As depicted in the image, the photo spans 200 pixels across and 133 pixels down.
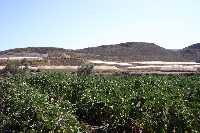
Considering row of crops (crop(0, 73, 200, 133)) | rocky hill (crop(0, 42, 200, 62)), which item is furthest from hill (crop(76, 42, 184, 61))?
row of crops (crop(0, 73, 200, 133))

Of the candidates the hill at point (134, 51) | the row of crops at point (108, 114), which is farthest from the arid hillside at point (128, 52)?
the row of crops at point (108, 114)

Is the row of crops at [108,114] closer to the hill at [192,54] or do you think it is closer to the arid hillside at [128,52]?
the arid hillside at [128,52]

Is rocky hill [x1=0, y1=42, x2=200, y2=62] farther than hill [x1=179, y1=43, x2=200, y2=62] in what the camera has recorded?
No

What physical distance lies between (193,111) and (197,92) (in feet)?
26.9

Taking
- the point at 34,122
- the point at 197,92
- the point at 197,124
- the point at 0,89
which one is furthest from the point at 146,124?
the point at 0,89

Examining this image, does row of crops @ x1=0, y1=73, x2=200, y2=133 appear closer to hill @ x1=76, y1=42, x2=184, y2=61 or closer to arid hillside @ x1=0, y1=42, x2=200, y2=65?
arid hillside @ x1=0, y1=42, x2=200, y2=65

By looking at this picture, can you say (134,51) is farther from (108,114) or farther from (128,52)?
(108,114)

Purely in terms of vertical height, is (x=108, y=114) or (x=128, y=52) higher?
(x=128, y=52)

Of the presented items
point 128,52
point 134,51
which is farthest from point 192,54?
point 128,52

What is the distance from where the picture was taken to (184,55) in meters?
134

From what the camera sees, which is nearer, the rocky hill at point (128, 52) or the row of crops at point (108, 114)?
the row of crops at point (108, 114)

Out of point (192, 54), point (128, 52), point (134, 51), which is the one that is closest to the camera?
point (192, 54)

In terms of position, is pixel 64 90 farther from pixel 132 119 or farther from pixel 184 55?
pixel 184 55

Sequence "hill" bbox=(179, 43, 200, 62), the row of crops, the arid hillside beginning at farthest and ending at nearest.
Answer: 1. "hill" bbox=(179, 43, 200, 62)
2. the arid hillside
3. the row of crops
